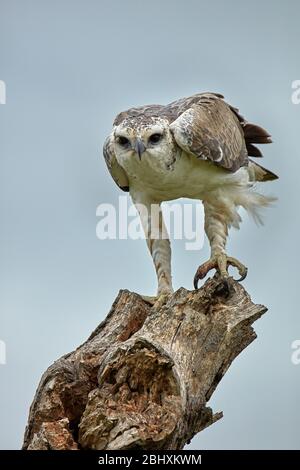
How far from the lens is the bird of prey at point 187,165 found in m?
12.5

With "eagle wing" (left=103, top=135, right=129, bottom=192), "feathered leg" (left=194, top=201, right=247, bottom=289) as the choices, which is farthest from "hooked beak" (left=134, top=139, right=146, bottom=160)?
"feathered leg" (left=194, top=201, right=247, bottom=289)

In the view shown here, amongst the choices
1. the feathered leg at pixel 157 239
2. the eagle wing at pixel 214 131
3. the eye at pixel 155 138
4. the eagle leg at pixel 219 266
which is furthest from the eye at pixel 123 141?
the eagle leg at pixel 219 266

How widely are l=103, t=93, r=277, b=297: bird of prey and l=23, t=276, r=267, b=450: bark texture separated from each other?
2037 mm

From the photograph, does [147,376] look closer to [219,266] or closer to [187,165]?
[219,266]

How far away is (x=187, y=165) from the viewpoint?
12.9 metres

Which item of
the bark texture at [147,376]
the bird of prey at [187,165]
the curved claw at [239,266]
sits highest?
the bird of prey at [187,165]

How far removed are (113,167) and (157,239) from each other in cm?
119

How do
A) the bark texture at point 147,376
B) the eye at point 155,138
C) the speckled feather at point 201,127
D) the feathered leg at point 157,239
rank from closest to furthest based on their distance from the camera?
the bark texture at point 147,376, the eye at point 155,138, the speckled feather at point 201,127, the feathered leg at point 157,239

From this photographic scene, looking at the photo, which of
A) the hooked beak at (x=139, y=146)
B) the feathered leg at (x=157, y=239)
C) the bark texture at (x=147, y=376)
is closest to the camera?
the bark texture at (x=147, y=376)

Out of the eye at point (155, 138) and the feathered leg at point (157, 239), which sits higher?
the eye at point (155, 138)

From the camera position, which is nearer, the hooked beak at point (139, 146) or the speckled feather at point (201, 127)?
the hooked beak at point (139, 146)

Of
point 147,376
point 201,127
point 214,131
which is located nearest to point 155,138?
point 201,127

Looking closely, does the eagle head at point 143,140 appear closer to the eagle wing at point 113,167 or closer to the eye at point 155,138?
the eye at point 155,138
